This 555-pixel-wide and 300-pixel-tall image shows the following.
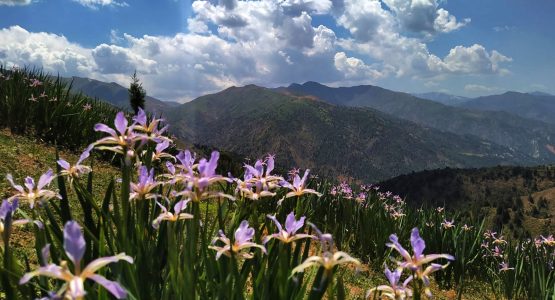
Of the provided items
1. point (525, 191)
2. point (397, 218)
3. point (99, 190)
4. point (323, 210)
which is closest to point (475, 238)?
point (397, 218)

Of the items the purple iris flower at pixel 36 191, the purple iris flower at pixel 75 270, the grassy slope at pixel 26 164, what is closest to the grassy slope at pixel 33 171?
the grassy slope at pixel 26 164

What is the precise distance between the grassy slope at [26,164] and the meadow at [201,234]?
138 mm

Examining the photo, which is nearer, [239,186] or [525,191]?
[239,186]

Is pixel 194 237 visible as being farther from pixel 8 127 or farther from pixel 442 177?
pixel 442 177

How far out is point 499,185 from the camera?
145 metres

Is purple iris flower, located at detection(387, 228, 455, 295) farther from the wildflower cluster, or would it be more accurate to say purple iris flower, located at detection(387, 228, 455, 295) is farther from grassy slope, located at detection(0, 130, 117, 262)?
grassy slope, located at detection(0, 130, 117, 262)

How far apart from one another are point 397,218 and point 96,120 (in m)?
9.00

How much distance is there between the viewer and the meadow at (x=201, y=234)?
6.51 feet

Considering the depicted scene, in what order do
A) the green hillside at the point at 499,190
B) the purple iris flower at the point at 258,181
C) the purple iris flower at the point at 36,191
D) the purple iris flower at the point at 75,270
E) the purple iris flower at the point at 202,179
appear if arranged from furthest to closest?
the green hillside at the point at 499,190 → the purple iris flower at the point at 258,181 → the purple iris flower at the point at 36,191 → the purple iris flower at the point at 202,179 → the purple iris flower at the point at 75,270

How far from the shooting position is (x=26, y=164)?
28.7 ft

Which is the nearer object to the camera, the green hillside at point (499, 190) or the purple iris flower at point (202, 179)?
the purple iris flower at point (202, 179)

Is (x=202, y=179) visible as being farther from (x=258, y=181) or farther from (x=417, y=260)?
(x=417, y=260)

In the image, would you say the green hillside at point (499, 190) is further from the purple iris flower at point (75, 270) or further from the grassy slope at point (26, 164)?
the purple iris flower at point (75, 270)

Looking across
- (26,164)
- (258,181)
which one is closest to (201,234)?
(258,181)
